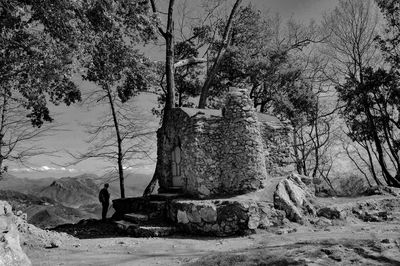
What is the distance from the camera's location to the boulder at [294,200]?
44.6 feet

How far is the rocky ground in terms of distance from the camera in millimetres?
7066

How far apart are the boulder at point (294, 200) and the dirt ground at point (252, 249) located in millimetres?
843

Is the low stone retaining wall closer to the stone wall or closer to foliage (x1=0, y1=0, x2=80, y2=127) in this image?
the stone wall

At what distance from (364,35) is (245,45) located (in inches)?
312

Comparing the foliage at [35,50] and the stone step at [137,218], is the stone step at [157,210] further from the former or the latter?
the foliage at [35,50]

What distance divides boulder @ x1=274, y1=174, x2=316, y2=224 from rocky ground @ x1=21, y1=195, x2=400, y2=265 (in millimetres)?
399

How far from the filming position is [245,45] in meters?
23.5

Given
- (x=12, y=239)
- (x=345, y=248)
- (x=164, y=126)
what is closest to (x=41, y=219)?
(x=164, y=126)

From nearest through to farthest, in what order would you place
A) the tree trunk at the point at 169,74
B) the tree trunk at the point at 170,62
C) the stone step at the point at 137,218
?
the stone step at the point at 137,218
the tree trunk at the point at 169,74
the tree trunk at the point at 170,62

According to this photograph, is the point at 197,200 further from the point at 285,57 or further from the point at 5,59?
the point at 285,57

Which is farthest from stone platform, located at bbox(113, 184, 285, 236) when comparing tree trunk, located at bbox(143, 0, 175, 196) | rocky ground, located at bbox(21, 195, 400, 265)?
tree trunk, located at bbox(143, 0, 175, 196)

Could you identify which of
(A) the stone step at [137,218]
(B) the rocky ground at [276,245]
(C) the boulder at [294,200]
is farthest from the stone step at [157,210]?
(C) the boulder at [294,200]

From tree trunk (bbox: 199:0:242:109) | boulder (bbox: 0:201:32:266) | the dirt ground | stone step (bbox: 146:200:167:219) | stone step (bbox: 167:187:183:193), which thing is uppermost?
tree trunk (bbox: 199:0:242:109)

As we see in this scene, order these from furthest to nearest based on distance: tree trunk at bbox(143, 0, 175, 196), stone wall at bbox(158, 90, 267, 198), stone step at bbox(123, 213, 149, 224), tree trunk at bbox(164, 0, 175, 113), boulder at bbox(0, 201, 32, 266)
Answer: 1. tree trunk at bbox(164, 0, 175, 113)
2. tree trunk at bbox(143, 0, 175, 196)
3. stone wall at bbox(158, 90, 267, 198)
4. stone step at bbox(123, 213, 149, 224)
5. boulder at bbox(0, 201, 32, 266)
